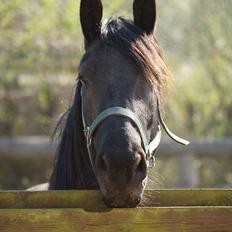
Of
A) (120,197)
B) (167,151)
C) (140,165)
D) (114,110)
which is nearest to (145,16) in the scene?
(114,110)

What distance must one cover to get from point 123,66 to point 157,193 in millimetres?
644

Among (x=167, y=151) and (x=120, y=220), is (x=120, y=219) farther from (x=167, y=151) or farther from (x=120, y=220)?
(x=167, y=151)

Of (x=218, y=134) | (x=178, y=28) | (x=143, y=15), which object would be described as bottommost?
(x=218, y=134)

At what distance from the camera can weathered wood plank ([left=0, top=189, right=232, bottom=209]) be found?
2.69 metres

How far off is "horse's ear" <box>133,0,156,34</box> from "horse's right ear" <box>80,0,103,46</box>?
0.20 meters

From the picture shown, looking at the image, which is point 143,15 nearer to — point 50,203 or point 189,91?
point 50,203

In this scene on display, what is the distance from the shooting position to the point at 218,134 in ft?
41.7

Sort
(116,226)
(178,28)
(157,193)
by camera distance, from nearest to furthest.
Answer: (116,226) → (157,193) → (178,28)

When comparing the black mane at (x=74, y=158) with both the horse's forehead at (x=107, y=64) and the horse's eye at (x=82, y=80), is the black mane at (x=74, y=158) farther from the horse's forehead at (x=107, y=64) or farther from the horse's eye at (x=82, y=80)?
the horse's forehead at (x=107, y=64)

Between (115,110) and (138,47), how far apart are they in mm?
480

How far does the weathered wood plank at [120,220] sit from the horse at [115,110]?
0.19 metres

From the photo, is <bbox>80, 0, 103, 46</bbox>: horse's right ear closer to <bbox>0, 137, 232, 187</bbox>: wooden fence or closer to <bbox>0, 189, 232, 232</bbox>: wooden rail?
<bbox>0, 189, 232, 232</bbox>: wooden rail

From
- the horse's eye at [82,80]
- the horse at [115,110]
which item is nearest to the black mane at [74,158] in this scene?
the horse at [115,110]

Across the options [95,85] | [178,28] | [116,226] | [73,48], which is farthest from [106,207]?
[178,28]
